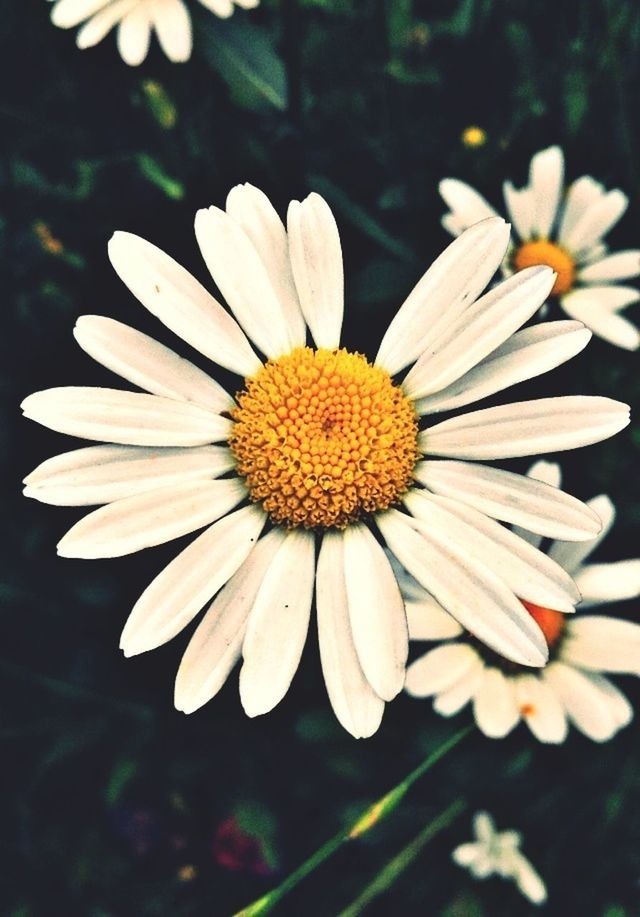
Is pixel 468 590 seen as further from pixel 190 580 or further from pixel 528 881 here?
pixel 528 881

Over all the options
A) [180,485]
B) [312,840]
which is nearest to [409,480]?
[180,485]

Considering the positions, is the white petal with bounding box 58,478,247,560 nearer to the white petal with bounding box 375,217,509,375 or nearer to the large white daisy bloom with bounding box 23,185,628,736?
the large white daisy bloom with bounding box 23,185,628,736

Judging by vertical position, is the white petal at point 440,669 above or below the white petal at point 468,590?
below

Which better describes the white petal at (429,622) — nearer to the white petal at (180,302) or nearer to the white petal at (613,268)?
the white petal at (180,302)

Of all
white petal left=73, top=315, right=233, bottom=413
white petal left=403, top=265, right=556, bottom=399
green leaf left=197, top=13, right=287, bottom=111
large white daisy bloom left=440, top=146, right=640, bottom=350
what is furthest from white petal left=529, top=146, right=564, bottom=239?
white petal left=73, top=315, right=233, bottom=413

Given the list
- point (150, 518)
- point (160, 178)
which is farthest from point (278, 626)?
point (160, 178)

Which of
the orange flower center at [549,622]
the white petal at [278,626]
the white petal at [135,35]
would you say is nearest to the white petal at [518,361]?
the white petal at [278,626]

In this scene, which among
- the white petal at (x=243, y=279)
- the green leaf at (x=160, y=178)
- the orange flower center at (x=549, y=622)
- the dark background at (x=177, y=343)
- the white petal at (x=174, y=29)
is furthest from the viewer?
the green leaf at (x=160, y=178)
